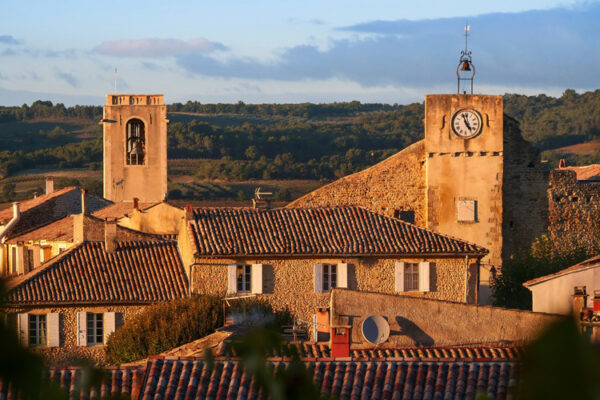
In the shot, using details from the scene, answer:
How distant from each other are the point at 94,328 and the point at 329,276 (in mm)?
5509

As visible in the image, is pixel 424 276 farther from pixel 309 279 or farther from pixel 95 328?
pixel 95 328

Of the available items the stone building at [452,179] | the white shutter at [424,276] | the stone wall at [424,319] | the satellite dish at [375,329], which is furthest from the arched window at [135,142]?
the satellite dish at [375,329]

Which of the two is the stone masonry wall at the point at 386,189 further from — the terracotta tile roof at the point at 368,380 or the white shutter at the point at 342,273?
the terracotta tile roof at the point at 368,380

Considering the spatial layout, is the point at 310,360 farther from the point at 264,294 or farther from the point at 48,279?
the point at 48,279

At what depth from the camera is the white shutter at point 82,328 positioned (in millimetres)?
26219

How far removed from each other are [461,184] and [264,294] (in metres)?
10.8

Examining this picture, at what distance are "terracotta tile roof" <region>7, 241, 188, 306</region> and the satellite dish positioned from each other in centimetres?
794

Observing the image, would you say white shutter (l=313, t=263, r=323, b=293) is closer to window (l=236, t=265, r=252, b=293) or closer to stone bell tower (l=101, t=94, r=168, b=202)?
window (l=236, t=265, r=252, b=293)

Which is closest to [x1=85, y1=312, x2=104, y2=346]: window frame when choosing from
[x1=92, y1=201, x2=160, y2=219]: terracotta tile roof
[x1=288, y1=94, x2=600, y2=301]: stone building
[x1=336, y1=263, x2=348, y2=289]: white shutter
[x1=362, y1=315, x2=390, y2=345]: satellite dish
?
[x1=336, y1=263, x2=348, y2=289]: white shutter

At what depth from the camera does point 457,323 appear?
19359 millimetres

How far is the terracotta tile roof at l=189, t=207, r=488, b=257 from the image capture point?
26.6 m

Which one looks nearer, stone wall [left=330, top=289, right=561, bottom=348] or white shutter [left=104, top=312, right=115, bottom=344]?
stone wall [left=330, top=289, right=561, bottom=348]

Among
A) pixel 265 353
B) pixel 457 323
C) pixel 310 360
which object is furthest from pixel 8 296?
pixel 457 323

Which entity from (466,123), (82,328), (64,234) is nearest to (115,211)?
(64,234)
